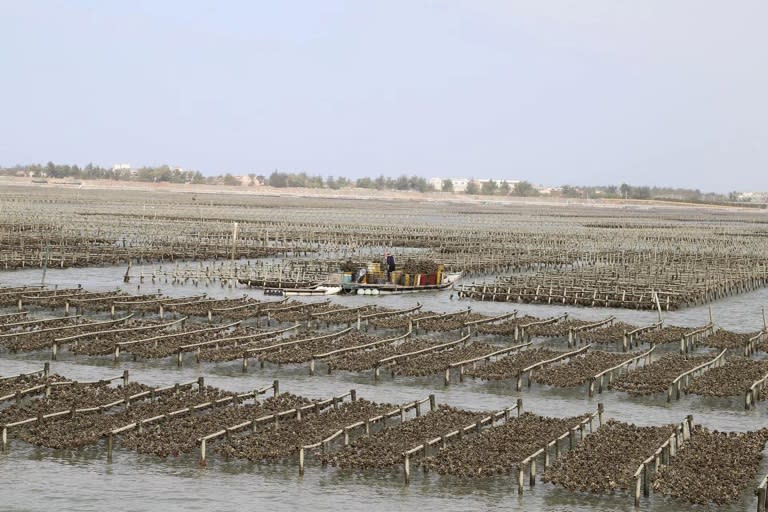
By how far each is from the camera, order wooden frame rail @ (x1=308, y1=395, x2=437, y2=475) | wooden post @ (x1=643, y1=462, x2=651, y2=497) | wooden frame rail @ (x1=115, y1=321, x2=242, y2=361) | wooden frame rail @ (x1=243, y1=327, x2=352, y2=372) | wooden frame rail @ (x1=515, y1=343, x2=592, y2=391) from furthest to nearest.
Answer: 1. wooden frame rail @ (x1=115, y1=321, x2=242, y2=361)
2. wooden frame rail @ (x1=243, y1=327, x2=352, y2=372)
3. wooden frame rail @ (x1=515, y1=343, x2=592, y2=391)
4. wooden frame rail @ (x1=308, y1=395, x2=437, y2=475)
5. wooden post @ (x1=643, y1=462, x2=651, y2=497)

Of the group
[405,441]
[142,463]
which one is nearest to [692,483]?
[405,441]

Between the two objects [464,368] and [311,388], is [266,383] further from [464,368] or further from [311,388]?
[464,368]

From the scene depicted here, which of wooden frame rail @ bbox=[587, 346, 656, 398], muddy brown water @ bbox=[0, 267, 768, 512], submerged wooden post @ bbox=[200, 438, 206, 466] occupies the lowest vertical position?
muddy brown water @ bbox=[0, 267, 768, 512]

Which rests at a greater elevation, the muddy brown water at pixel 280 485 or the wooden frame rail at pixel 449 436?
the wooden frame rail at pixel 449 436

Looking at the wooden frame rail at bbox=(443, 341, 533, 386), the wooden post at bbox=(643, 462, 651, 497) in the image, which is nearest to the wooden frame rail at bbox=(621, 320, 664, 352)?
the wooden frame rail at bbox=(443, 341, 533, 386)

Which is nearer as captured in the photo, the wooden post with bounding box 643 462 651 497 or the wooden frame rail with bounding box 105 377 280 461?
the wooden post with bounding box 643 462 651 497

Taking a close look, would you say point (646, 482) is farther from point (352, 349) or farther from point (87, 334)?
point (87, 334)

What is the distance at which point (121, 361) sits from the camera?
1200 inches

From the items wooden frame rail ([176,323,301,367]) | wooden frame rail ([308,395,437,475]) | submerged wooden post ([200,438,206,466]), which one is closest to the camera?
submerged wooden post ([200,438,206,466])

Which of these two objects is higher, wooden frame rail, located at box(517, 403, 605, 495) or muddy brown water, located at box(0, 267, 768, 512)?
wooden frame rail, located at box(517, 403, 605, 495)

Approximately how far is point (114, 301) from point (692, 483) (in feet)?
86.9

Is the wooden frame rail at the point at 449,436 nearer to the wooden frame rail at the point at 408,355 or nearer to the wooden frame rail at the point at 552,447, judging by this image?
the wooden frame rail at the point at 552,447

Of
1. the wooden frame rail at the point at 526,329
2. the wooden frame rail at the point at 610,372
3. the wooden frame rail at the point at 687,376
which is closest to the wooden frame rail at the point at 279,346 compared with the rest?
the wooden frame rail at the point at 526,329

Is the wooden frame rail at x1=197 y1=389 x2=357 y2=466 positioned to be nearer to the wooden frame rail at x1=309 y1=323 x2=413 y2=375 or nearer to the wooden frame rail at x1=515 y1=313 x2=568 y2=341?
the wooden frame rail at x1=309 y1=323 x2=413 y2=375
